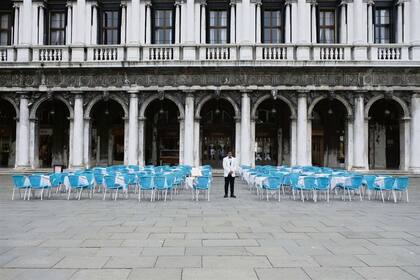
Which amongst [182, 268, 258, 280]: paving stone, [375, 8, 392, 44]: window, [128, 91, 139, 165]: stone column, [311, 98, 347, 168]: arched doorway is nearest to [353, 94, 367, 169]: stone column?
[311, 98, 347, 168]: arched doorway

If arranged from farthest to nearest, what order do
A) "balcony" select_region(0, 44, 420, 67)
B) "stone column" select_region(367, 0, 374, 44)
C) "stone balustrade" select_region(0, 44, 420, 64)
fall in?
"stone column" select_region(367, 0, 374, 44) → "stone balustrade" select_region(0, 44, 420, 64) → "balcony" select_region(0, 44, 420, 67)

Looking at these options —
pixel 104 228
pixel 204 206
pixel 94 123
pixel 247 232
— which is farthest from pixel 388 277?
pixel 94 123

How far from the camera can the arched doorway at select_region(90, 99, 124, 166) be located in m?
28.4

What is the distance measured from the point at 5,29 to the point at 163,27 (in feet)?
35.0

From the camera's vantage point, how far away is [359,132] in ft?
80.7

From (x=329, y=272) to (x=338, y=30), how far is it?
2332cm

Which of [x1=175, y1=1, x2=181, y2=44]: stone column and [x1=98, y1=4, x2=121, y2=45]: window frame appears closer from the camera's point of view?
[x1=175, y1=1, x2=181, y2=44]: stone column

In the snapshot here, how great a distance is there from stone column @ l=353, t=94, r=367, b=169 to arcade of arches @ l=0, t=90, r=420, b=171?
58 millimetres

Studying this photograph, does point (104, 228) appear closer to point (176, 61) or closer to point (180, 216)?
point (180, 216)

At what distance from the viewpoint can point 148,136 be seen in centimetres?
2822

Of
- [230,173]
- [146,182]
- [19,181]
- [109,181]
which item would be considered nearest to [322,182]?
[230,173]

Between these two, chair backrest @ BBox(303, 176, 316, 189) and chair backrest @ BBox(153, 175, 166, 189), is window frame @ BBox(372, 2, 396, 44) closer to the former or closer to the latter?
chair backrest @ BBox(303, 176, 316, 189)

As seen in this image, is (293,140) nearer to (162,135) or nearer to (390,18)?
(162,135)

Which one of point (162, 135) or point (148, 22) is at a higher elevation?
point (148, 22)
